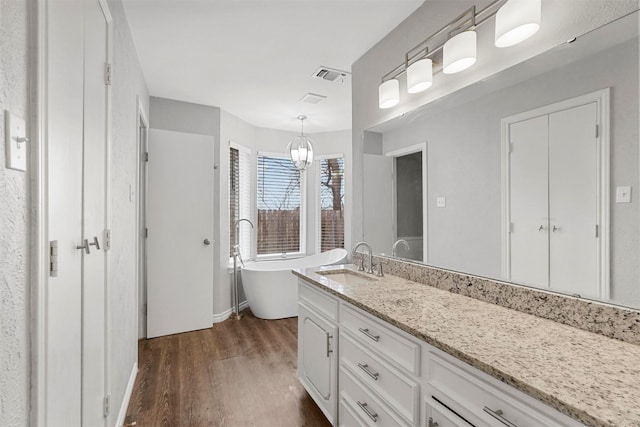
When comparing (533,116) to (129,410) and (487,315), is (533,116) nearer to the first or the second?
(487,315)

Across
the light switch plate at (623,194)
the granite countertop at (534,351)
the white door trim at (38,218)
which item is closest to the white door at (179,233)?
the granite countertop at (534,351)

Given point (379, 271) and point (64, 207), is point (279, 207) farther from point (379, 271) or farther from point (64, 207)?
point (64, 207)

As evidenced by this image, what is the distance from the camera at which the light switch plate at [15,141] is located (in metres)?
0.67

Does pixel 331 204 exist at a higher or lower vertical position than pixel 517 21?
lower

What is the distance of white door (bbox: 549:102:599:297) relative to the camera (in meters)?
1.11

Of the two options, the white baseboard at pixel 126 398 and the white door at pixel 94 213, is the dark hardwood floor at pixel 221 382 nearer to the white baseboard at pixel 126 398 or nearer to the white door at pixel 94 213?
the white baseboard at pixel 126 398

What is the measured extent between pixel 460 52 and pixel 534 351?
133 centimetres

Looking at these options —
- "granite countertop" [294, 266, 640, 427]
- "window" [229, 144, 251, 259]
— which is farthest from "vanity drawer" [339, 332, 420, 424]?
"window" [229, 144, 251, 259]

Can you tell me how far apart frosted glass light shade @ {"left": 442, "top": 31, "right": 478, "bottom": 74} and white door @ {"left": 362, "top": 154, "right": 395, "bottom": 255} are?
0.76 metres

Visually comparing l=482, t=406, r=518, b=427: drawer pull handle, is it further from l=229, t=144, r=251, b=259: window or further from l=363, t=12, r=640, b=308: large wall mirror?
l=229, t=144, r=251, b=259: window

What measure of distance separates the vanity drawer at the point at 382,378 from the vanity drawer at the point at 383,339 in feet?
0.13

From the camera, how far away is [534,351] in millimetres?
914

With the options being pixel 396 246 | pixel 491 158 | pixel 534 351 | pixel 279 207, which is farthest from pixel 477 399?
pixel 279 207

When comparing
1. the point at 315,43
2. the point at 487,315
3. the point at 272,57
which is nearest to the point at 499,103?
the point at 487,315
